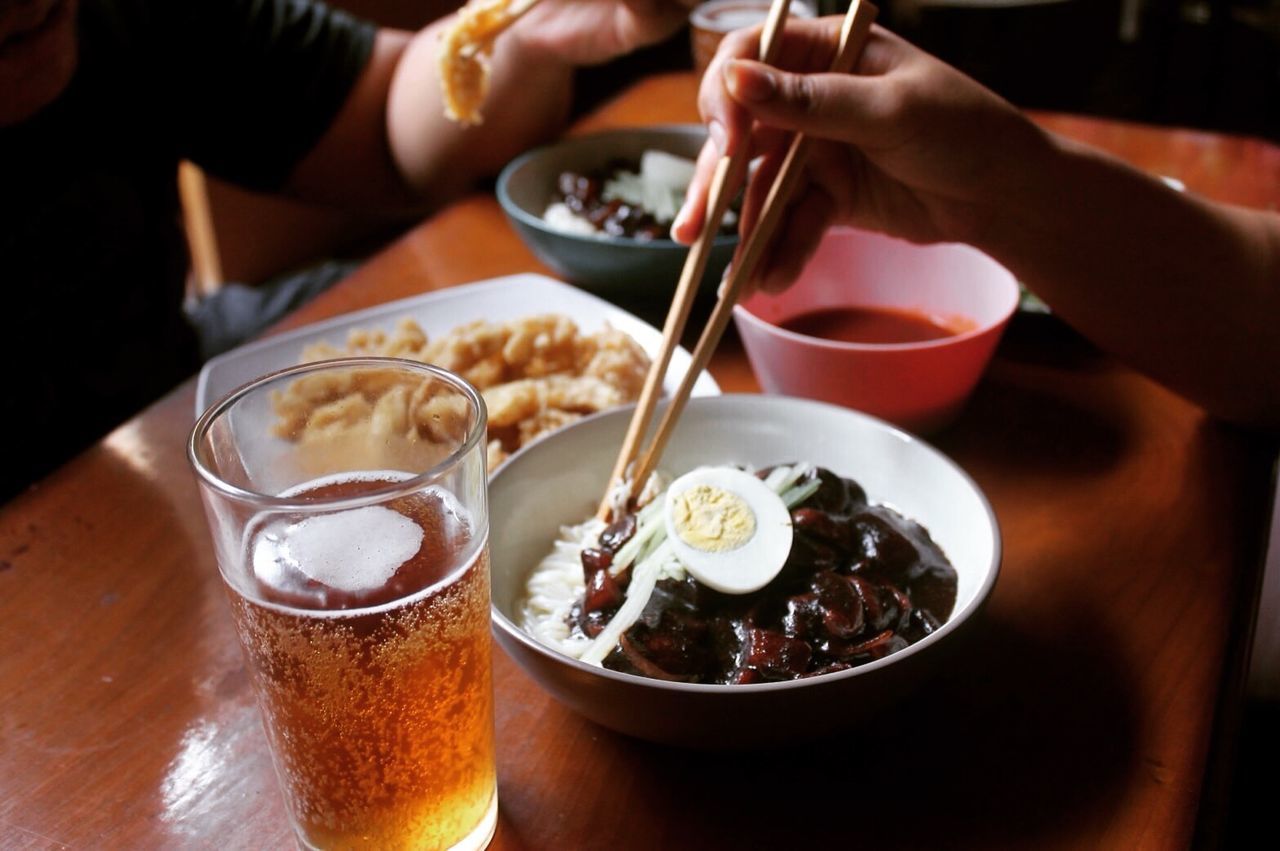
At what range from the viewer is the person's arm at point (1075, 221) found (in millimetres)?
1147

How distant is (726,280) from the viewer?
110 centimetres

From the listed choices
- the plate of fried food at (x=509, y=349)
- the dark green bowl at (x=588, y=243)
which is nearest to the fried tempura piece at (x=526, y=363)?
the plate of fried food at (x=509, y=349)

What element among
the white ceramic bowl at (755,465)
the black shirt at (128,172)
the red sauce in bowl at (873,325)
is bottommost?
the black shirt at (128,172)

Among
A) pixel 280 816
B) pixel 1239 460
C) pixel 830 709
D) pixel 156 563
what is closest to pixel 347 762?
pixel 280 816

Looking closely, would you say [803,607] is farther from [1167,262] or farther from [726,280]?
[1167,262]

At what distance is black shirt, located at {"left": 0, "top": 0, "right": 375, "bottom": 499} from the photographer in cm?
172

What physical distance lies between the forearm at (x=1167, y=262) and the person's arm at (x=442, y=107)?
2.94 ft

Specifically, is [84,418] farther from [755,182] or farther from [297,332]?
[755,182]

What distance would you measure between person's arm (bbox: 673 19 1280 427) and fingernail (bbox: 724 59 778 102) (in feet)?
0.25

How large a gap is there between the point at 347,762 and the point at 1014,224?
3.18 feet

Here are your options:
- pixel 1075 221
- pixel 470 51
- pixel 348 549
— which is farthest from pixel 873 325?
pixel 348 549

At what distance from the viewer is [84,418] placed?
1.80 m

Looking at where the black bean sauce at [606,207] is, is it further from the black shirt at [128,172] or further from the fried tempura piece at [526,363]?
the black shirt at [128,172]

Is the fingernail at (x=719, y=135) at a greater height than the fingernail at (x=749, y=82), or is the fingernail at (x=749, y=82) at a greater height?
the fingernail at (x=749, y=82)
